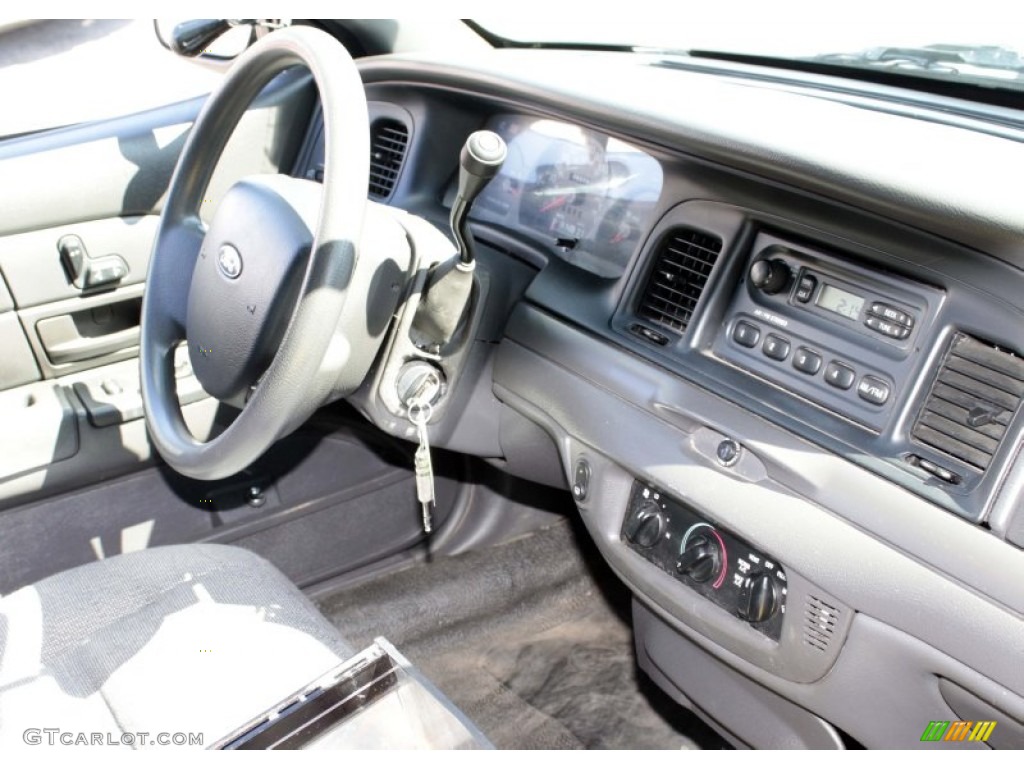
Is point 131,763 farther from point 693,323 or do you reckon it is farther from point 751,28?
point 751,28

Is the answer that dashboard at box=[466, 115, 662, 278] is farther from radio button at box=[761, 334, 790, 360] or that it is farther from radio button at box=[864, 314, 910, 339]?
radio button at box=[864, 314, 910, 339]

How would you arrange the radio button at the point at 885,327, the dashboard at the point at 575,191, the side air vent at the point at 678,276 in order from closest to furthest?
1. the radio button at the point at 885,327
2. the side air vent at the point at 678,276
3. the dashboard at the point at 575,191

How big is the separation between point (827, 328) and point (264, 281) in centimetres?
72

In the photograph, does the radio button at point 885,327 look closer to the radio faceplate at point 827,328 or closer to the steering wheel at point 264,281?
the radio faceplate at point 827,328

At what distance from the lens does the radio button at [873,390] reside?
1.12 metres

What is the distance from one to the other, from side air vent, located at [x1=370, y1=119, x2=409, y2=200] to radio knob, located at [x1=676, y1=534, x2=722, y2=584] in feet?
2.96

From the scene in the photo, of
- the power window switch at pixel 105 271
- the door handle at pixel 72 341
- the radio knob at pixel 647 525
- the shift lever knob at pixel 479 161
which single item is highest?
the shift lever knob at pixel 479 161

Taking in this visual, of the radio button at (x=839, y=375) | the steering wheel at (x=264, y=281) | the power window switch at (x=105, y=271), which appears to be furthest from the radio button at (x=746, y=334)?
the power window switch at (x=105, y=271)

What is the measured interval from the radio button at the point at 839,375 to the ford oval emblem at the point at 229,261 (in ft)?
2.53

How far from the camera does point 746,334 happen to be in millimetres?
1279

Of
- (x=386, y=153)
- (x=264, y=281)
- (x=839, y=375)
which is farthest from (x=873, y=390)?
(x=386, y=153)

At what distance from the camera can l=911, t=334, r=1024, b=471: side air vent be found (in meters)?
1.00

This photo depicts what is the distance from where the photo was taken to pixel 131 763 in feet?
2.92

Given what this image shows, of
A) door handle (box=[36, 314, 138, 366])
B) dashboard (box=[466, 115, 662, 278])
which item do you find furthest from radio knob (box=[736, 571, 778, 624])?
door handle (box=[36, 314, 138, 366])
